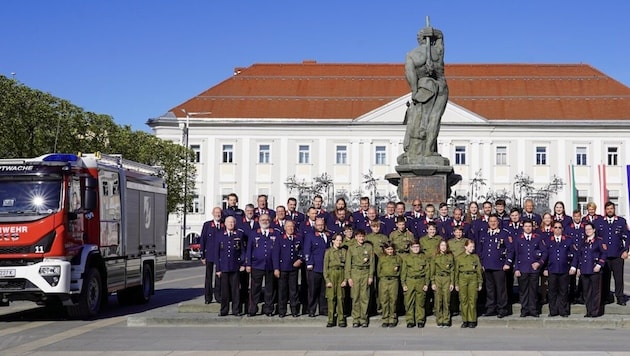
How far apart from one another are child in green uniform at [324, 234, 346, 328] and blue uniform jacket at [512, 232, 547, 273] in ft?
9.79

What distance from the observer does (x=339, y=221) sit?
16594 millimetres

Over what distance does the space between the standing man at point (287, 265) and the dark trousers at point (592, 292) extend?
490 centimetres

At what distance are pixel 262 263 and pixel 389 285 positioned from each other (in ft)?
7.62

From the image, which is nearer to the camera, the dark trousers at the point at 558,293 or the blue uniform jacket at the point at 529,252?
the blue uniform jacket at the point at 529,252

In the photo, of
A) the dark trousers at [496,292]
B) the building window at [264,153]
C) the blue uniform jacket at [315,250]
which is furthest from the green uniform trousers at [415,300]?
the building window at [264,153]

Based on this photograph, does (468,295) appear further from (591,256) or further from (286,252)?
(286,252)

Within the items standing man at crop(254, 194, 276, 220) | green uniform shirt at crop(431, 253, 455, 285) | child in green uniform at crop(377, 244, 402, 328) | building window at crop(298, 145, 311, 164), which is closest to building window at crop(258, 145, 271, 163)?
building window at crop(298, 145, 311, 164)

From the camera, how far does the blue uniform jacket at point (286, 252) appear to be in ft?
51.8

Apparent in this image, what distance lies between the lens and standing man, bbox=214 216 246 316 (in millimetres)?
16109

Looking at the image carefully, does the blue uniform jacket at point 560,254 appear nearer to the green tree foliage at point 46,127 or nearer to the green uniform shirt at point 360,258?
the green uniform shirt at point 360,258

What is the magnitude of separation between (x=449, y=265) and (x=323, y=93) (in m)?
59.3

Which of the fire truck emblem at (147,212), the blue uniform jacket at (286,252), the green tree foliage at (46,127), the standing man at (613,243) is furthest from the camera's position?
the green tree foliage at (46,127)

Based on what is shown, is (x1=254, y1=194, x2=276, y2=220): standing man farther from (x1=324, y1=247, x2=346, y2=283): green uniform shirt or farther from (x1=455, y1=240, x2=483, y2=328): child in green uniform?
(x1=455, y1=240, x2=483, y2=328): child in green uniform

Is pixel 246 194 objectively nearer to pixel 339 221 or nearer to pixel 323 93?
pixel 323 93
